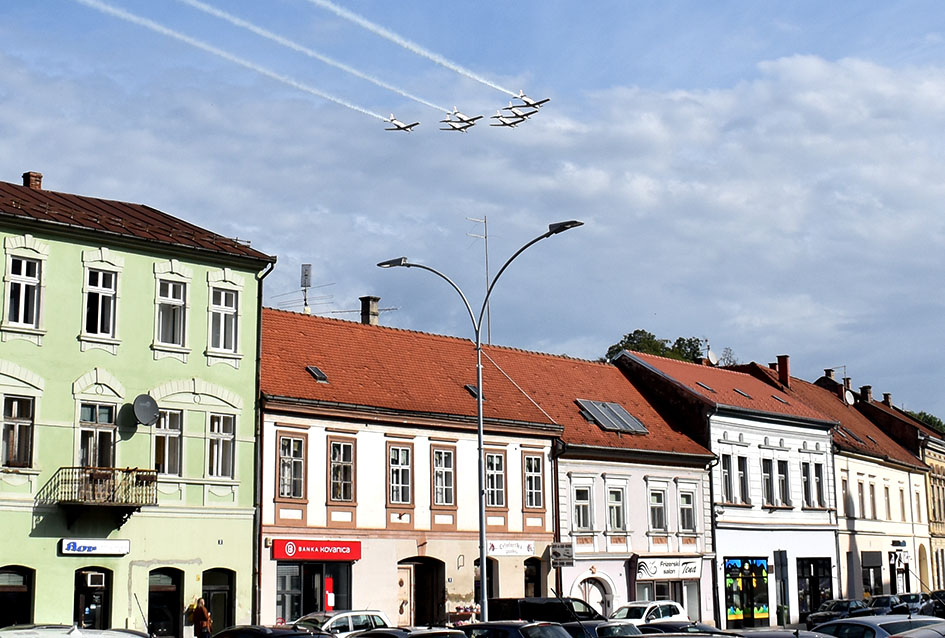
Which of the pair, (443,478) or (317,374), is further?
(443,478)

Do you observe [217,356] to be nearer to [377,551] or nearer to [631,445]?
[377,551]

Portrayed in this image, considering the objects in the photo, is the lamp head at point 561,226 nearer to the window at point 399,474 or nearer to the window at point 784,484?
the window at point 399,474

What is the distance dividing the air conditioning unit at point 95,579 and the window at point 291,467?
544 centimetres

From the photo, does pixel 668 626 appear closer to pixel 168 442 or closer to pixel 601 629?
pixel 601 629

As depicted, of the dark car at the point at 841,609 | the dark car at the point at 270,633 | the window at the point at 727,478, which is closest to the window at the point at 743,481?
the window at the point at 727,478

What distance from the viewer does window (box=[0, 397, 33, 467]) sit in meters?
30.2

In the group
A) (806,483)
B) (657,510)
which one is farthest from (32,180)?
(806,483)

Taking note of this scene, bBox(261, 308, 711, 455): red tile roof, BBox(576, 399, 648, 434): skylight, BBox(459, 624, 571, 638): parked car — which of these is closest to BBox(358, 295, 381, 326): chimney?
BBox(261, 308, 711, 455): red tile roof

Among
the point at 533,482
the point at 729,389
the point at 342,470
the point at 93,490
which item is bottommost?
the point at 93,490

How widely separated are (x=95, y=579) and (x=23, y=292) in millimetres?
7147

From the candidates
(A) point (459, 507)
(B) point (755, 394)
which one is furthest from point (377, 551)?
(B) point (755, 394)

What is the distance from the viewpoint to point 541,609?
110 feet

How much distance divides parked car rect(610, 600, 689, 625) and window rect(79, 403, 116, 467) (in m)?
14.3

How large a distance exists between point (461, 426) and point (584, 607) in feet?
24.8
